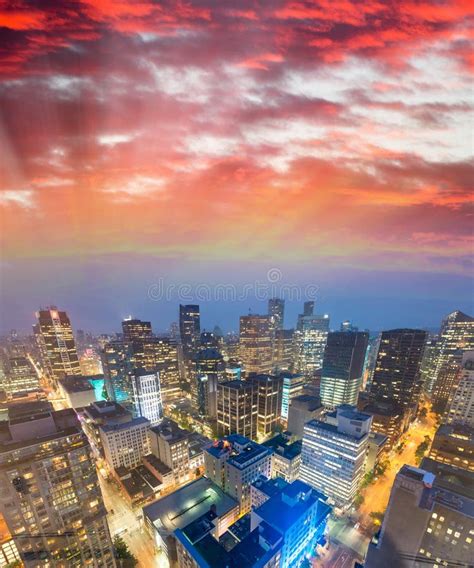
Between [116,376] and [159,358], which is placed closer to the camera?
[116,376]

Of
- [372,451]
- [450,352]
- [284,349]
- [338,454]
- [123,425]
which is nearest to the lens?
[338,454]

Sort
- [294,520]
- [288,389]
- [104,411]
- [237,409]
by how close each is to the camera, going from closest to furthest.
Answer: [294,520] < [104,411] < [237,409] < [288,389]

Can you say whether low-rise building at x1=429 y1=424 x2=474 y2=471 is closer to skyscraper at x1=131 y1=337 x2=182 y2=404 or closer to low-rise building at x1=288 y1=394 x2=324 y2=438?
low-rise building at x1=288 y1=394 x2=324 y2=438

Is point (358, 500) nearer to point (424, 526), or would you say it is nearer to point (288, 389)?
point (424, 526)

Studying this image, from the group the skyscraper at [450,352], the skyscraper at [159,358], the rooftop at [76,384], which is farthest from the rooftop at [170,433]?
the skyscraper at [450,352]

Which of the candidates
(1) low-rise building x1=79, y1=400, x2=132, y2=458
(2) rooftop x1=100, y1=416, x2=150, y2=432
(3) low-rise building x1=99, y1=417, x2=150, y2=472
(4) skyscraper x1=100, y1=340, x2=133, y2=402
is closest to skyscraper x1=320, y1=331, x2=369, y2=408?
(3) low-rise building x1=99, y1=417, x2=150, y2=472

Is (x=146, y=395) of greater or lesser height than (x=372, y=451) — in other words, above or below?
below

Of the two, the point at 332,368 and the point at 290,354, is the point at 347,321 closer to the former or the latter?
the point at 290,354

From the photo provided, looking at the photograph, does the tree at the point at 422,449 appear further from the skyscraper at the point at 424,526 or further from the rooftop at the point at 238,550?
the rooftop at the point at 238,550

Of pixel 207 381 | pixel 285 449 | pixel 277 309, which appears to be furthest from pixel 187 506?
pixel 277 309
